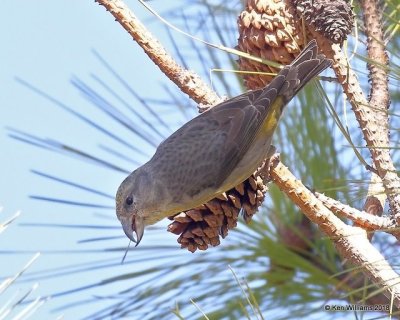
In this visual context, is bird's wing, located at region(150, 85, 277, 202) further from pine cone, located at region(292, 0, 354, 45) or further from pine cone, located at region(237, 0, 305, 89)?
pine cone, located at region(292, 0, 354, 45)

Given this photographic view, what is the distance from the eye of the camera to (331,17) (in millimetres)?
1657

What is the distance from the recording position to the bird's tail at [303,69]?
1.87 m

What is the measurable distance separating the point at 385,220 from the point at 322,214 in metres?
0.13

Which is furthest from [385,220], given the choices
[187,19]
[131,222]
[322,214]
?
[187,19]

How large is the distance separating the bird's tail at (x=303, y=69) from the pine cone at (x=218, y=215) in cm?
25

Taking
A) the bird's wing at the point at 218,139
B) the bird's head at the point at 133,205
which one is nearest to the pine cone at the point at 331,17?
the bird's wing at the point at 218,139

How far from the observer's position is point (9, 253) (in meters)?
2.20

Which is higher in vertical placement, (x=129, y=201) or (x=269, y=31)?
(x=269, y=31)

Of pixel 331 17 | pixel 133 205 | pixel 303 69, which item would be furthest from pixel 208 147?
pixel 331 17

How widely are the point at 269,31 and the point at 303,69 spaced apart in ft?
0.95

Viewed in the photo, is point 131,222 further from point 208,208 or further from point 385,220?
point 385,220

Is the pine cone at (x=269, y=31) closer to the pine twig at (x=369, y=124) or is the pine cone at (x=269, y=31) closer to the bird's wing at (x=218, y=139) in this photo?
the pine twig at (x=369, y=124)

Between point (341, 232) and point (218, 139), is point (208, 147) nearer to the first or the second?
point (218, 139)

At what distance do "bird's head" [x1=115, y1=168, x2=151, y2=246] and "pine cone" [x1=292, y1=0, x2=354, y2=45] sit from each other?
86 cm
